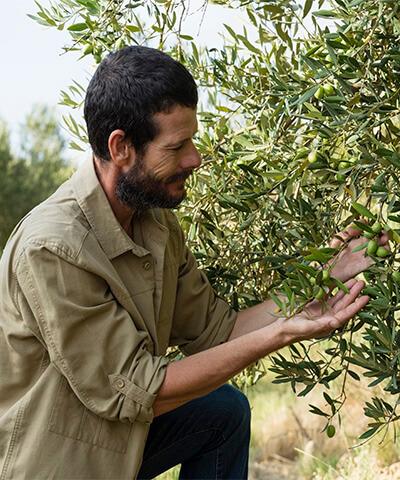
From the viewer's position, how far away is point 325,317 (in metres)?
2.43

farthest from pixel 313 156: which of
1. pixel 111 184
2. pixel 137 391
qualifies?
pixel 137 391

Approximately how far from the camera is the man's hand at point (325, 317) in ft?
7.90

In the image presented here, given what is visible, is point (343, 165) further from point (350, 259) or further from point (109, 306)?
point (109, 306)

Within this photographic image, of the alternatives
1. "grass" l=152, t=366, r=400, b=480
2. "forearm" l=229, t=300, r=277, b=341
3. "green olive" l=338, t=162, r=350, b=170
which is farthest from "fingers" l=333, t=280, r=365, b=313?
"grass" l=152, t=366, r=400, b=480

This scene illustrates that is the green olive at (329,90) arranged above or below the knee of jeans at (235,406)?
above

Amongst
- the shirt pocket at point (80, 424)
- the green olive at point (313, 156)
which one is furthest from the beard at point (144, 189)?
the shirt pocket at point (80, 424)

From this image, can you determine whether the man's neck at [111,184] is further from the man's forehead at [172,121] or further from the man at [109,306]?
the man's forehead at [172,121]

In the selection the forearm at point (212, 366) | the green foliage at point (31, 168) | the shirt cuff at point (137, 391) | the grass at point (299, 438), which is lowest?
the green foliage at point (31, 168)

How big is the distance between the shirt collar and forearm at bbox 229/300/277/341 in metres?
0.45

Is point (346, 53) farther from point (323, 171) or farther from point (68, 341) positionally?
point (68, 341)

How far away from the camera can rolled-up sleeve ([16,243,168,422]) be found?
246 centimetres

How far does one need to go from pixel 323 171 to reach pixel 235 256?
68cm

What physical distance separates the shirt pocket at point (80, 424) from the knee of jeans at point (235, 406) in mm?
447

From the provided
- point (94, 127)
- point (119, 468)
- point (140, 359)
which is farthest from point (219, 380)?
point (94, 127)
